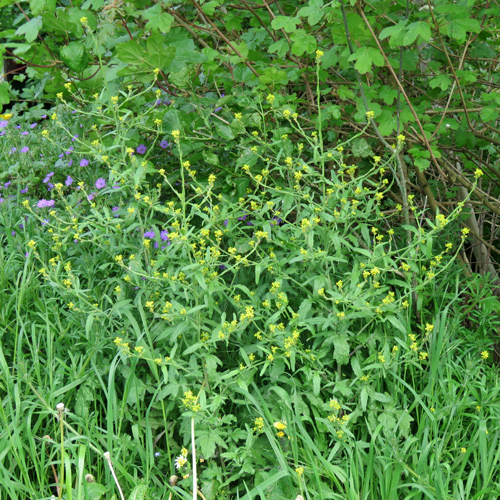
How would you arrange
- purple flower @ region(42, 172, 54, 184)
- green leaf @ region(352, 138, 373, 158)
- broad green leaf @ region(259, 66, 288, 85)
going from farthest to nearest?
1. purple flower @ region(42, 172, 54, 184)
2. green leaf @ region(352, 138, 373, 158)
3. broad green leaf @ region(259, 66, 288, 85)

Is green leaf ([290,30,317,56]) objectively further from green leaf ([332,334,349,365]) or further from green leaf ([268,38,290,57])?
green leaf ([332,334,349,365])

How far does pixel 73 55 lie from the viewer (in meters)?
2.46

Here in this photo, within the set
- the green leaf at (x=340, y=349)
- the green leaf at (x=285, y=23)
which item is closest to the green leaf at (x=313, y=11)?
the green leaf at (x=285, y=23)

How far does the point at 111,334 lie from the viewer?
2355 mm

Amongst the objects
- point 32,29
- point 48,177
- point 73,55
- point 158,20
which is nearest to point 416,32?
point 158,20

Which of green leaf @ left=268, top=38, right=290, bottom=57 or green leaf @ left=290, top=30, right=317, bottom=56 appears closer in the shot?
green leaf @ left=290, top=30, right=317, bottom=56

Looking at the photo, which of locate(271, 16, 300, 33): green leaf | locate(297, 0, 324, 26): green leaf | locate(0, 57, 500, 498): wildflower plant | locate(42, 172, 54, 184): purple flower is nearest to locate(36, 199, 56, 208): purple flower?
locate(42, 172, 54, 184): purple flower

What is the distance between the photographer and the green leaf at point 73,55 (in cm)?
245

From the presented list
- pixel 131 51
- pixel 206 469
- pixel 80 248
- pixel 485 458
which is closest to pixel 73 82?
pixel 131 51

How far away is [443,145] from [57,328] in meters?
2.21

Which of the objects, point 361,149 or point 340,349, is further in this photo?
point 361,149

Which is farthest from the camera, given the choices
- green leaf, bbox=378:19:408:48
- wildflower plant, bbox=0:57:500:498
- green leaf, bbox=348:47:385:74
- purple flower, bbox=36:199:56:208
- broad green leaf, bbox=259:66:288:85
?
purple flower, bbox=36:199:56:208

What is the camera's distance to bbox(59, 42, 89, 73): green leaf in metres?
2.45

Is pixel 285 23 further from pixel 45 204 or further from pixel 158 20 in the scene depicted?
pixel 45 204
